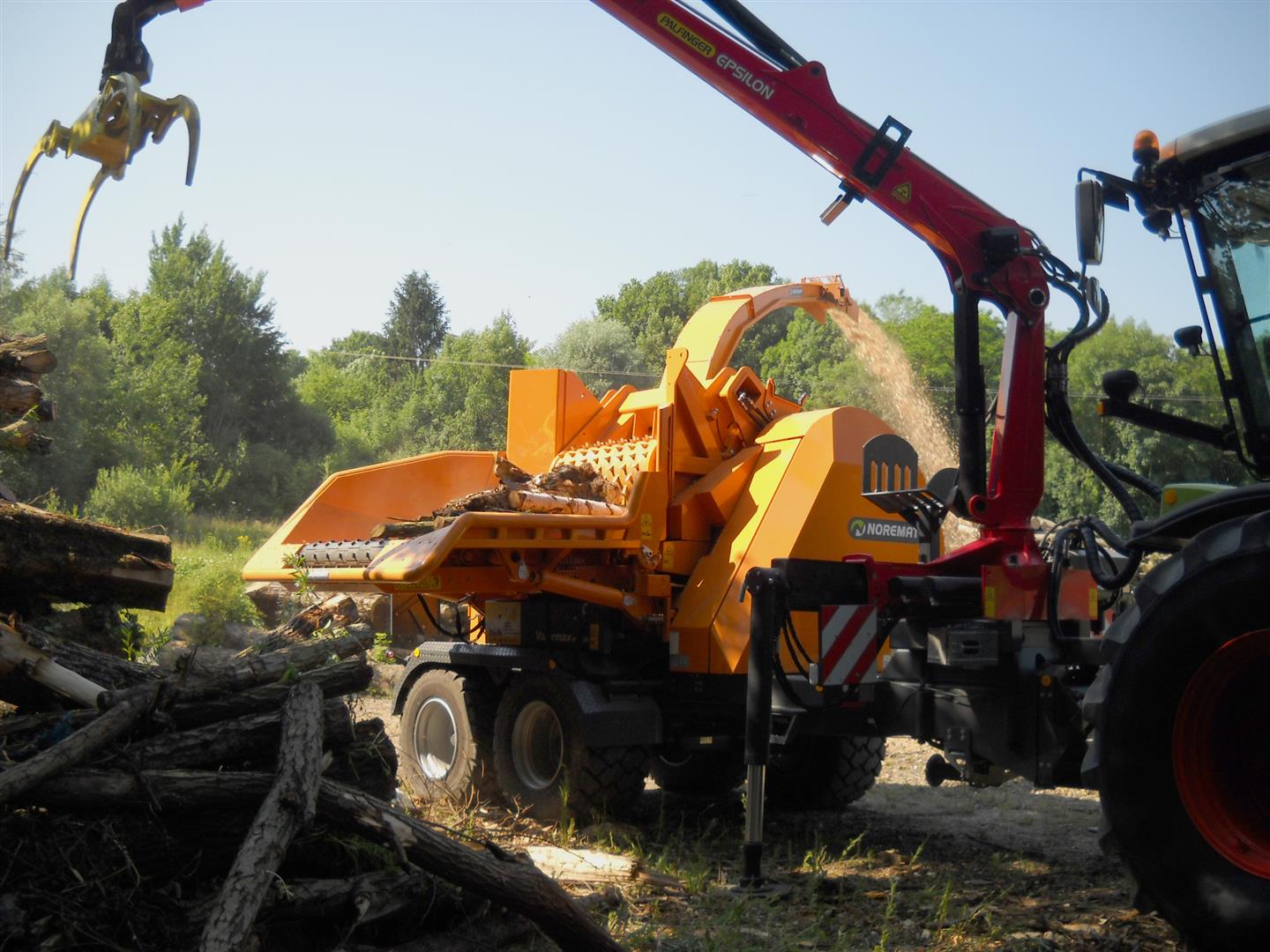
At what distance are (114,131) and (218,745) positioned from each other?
8.28 ft

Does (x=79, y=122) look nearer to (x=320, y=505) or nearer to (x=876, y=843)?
(x=320, y=505)

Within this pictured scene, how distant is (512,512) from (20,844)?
3.17 m

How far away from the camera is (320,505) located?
24.9 feet

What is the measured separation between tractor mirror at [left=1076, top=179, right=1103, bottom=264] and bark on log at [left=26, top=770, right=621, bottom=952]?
3.19 meters

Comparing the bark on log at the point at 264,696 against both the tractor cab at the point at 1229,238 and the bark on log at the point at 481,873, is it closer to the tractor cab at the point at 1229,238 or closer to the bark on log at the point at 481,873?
the bark on log at the point at 481,873

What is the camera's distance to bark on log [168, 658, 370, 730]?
4.31 metres

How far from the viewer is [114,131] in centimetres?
478

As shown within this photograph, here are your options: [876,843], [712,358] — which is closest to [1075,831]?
[876,843]

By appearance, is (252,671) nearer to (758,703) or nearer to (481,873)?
(481,873)

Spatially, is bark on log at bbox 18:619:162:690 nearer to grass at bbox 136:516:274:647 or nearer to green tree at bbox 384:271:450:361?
grass at bbox 136:516:274:647

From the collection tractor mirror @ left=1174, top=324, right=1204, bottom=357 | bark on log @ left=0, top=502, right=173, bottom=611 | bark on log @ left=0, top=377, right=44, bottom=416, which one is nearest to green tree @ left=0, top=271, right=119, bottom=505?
bark on log @ left=0, top=377, right=44, bottom=416

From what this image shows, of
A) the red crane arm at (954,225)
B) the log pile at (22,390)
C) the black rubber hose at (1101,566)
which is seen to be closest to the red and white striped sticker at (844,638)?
the red crane arm at (954,225)

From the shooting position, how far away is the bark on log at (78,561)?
491 centimetres

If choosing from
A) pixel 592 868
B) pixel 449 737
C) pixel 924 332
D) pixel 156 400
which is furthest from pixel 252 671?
pixel 924 332
